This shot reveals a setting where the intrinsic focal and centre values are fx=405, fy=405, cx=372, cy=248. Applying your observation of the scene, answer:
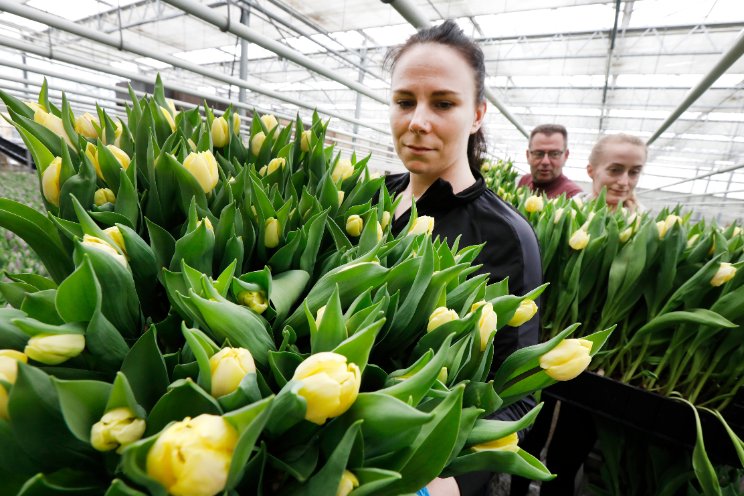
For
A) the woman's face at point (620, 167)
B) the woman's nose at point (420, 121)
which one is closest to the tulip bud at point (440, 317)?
the woman's nose at point (420, 121)

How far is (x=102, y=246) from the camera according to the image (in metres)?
0.25

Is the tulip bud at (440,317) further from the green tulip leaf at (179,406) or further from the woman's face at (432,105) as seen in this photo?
the woman's face at (432,105)

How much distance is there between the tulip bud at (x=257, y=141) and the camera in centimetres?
54

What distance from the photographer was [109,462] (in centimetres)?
20

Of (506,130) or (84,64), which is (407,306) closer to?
(84,64)

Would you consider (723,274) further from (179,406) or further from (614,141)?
(614,141)

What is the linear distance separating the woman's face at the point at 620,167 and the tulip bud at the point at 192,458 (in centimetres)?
176

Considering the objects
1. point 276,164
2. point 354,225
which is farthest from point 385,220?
point 276,164

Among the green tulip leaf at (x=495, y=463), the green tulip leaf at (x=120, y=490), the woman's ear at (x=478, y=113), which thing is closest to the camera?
the green tulip leaf at (x=120, y=490)

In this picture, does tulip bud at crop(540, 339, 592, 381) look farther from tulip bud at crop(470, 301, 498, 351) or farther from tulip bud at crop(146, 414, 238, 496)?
tulip bud at crop(146, 414, 238, 496)

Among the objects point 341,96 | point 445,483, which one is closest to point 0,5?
point 445,483

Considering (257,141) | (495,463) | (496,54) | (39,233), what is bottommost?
(495,463)

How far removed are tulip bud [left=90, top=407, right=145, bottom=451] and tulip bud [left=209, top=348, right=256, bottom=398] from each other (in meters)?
0.03

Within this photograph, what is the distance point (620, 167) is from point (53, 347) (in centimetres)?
186
